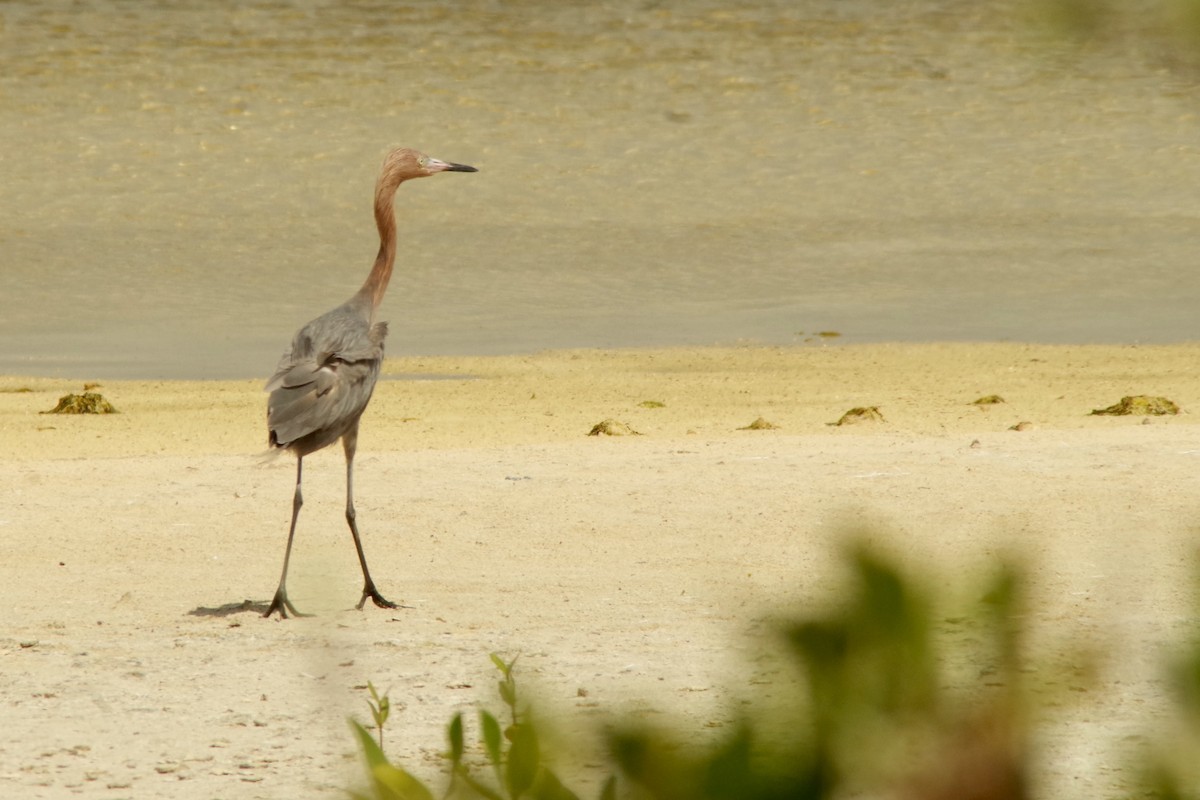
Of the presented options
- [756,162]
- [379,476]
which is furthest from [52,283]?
[379,476]

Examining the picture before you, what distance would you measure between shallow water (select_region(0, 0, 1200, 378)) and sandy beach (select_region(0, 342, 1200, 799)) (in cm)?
285

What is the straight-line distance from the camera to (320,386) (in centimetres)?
569

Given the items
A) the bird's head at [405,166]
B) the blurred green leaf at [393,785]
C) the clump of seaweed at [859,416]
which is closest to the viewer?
the blurred green leaf at [393,785]

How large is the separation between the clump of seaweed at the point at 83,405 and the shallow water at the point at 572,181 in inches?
85.6

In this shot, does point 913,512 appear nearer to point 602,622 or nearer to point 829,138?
point 602,622

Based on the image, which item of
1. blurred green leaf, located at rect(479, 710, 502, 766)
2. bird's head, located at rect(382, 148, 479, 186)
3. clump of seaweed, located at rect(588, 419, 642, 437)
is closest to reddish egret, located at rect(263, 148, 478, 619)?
bird's head, located at rect(382, 148, 479, 186)

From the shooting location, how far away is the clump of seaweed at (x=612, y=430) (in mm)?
9125

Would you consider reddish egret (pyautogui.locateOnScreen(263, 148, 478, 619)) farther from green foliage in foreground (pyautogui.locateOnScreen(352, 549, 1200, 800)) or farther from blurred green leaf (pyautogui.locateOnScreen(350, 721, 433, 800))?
→ green foliage in foreground (pyautogui.locateOnScreen(352, 549, 1200, 800))

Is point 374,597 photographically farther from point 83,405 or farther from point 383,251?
point 83,405

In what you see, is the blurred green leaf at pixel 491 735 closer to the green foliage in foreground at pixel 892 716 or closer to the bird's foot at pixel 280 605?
the green foliage in foreground at pixel 892 716

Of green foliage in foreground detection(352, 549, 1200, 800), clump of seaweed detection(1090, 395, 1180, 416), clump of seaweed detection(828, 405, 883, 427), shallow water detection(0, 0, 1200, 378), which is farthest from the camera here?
shallow water detection(0, 0, 1200, 378)

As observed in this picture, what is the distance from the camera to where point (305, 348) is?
590 cm

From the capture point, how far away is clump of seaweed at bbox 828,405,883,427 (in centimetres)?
951

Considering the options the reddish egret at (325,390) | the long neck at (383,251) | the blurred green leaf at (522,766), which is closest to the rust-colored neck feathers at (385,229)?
the long neck at (383,251)
